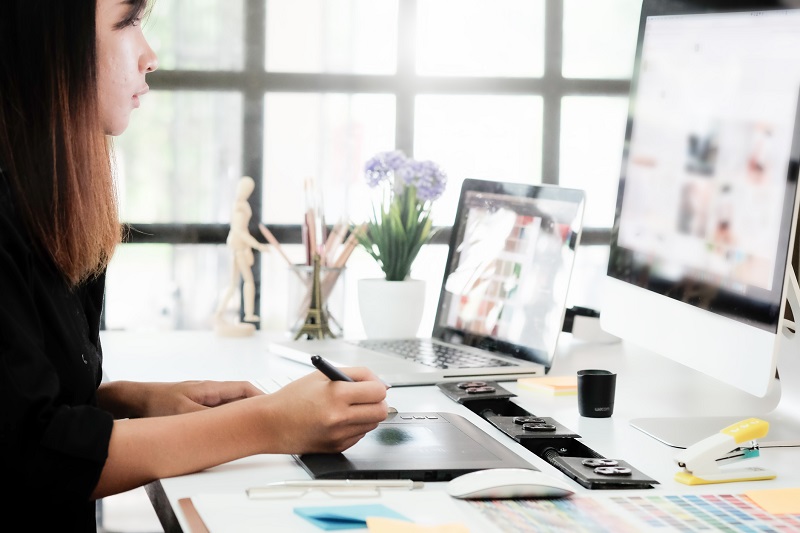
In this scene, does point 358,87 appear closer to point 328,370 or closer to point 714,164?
point 714,164

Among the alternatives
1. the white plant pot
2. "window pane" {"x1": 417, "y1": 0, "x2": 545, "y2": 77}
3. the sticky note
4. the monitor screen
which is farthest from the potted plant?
"window pane" {"x1": 417, "y1": 0, "x2": 545, "y2": 77}

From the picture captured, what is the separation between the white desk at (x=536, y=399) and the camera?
3.21 feet

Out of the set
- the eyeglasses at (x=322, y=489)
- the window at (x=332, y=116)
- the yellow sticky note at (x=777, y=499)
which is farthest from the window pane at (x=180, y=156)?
the yellow sticky note at (x=777, y=499)

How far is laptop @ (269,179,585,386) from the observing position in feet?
5.06

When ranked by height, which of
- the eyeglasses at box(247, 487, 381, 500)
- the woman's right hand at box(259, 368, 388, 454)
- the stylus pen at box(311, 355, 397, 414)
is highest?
the stylus pen at box(311, 355, 397, 414)

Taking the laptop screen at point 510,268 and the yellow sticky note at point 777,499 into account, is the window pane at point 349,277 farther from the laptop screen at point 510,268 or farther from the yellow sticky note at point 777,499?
the yellow sticky note at point 777,499

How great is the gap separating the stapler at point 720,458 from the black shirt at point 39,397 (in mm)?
552

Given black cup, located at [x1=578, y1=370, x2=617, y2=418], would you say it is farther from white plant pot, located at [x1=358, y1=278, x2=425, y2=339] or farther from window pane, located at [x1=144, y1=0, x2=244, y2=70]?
window pane, located at [x1=144, y1=0, x2=244, y2=70]

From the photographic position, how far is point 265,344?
187cm

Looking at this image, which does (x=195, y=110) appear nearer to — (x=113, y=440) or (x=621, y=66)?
(x=621, y=66)

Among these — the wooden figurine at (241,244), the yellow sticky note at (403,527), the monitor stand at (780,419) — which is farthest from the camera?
the wooden figurine at (241,244)

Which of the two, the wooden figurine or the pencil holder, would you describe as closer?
the pencil holder

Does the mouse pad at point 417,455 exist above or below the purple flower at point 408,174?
below

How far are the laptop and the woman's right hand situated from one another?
44cm
